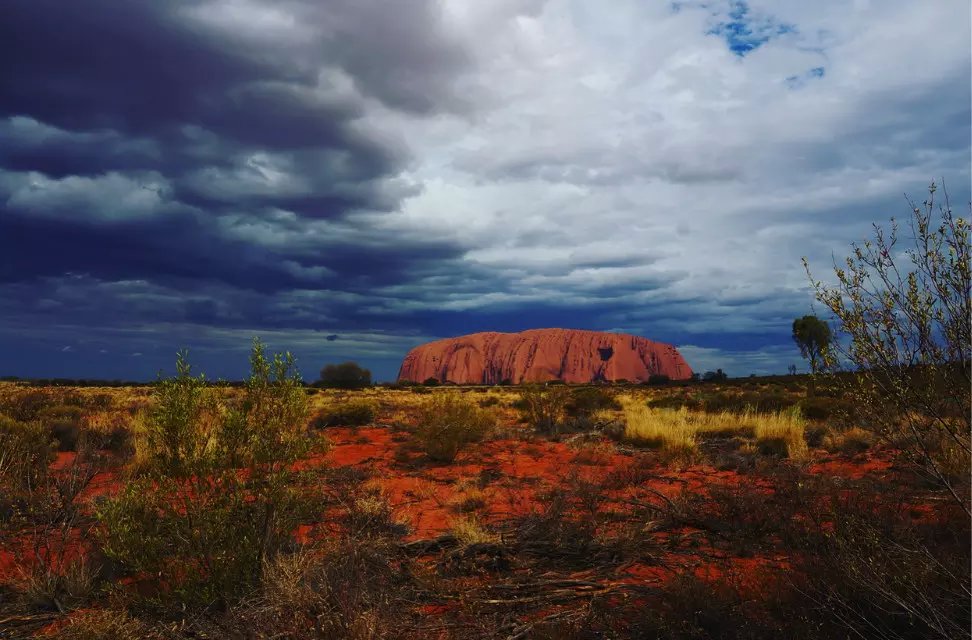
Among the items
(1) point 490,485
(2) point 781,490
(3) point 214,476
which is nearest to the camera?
(3) point 214,476

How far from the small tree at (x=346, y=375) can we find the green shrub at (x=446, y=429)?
160ft

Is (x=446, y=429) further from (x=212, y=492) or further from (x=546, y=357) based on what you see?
(x=546, y=357)

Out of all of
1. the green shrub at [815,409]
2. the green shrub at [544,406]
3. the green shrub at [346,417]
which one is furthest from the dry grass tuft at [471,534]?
the green shrub at [815,409]

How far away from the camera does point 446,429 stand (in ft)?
44.9

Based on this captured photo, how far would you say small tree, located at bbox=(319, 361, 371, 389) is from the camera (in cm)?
6263

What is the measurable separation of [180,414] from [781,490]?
793cm

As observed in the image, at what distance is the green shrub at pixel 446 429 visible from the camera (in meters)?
13.5

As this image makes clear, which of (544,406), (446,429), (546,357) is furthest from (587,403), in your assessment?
(546,357)

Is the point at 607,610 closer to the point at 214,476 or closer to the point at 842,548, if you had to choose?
the point at 842,548

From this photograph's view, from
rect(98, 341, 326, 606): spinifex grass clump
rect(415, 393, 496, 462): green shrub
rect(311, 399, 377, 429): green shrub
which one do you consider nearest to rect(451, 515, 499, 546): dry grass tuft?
rect(98, 341, 326, 606): spinifex grass clump

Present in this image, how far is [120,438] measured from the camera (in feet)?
48.5

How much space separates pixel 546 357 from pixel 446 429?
133881mm

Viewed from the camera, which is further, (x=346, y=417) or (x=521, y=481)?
(x=346, y=417)

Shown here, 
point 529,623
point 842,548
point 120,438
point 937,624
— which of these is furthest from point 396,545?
point 120,438
